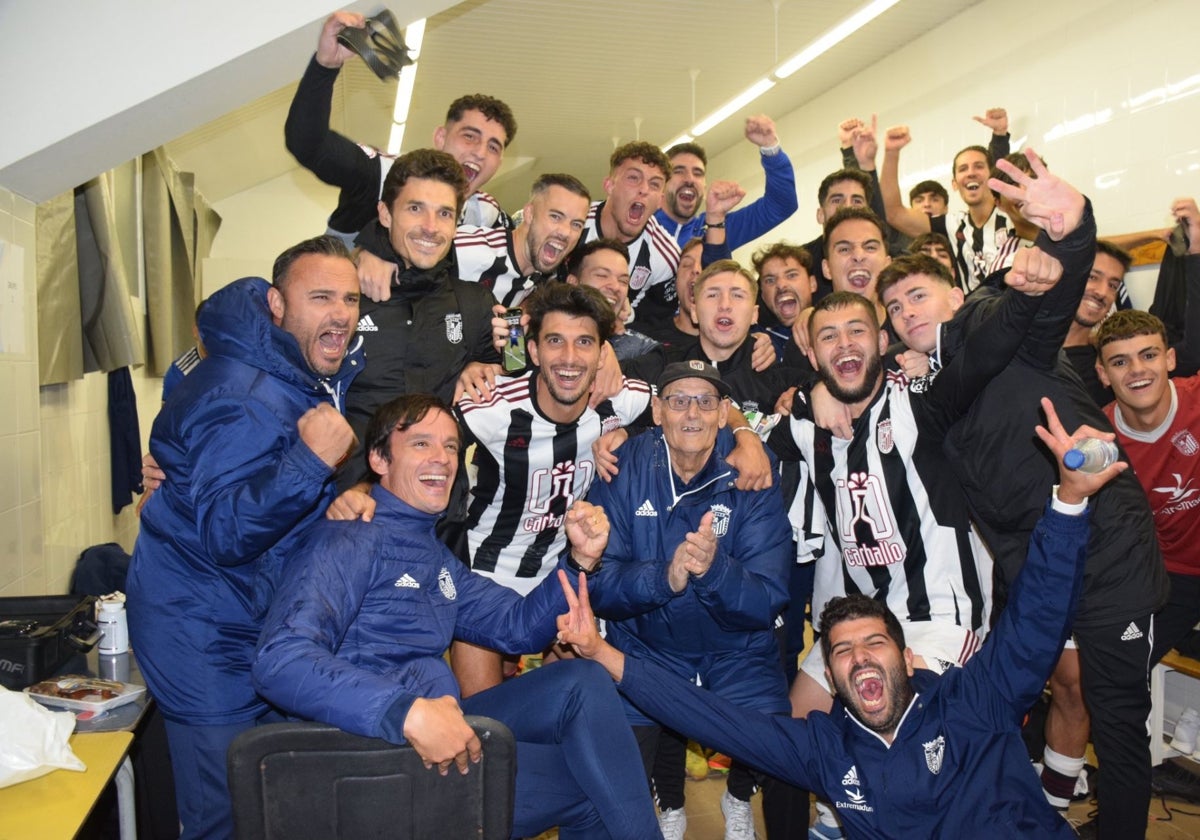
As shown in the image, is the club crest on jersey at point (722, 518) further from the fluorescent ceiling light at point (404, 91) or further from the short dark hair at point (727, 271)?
the fluorescent ceiling light at point (404, 91)

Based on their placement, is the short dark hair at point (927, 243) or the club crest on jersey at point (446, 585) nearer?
the club crest on jersey at point (446, 585)

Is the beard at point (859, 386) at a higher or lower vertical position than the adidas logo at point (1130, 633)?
higher

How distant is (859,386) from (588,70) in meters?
7.20

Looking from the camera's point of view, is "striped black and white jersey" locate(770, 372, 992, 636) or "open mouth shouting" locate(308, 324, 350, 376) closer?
"open mouth shouting" locate(308, 324, 350, 376)

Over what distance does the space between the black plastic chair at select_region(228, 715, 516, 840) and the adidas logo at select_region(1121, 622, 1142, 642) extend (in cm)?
219

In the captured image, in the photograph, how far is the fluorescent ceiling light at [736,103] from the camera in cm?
816

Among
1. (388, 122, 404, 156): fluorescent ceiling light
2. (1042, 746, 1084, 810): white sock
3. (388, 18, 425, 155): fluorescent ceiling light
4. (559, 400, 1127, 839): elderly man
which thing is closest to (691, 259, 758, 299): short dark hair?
(559, 400, 1127, 839): elderly man

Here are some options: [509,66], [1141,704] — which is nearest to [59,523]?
[1141,704]

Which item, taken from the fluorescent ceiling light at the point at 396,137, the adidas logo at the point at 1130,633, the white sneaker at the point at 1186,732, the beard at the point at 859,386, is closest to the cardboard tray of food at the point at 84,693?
the beard at the point at 859,386

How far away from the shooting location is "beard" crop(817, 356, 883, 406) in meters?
3.22

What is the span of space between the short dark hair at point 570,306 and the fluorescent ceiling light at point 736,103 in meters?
5.53

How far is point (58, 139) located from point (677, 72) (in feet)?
24.4

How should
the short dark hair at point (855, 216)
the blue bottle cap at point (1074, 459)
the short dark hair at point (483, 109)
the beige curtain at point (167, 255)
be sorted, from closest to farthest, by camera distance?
the blue bottle cap at point (1074, 459) → the short dark hair at point (483, 109) → the short dark hair at point (855, 216) → the beige curtain at point (167, 255)

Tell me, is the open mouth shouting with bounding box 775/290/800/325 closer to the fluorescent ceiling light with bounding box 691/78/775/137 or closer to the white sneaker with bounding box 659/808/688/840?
the white sneaker with bounding box 659/808/688/840
